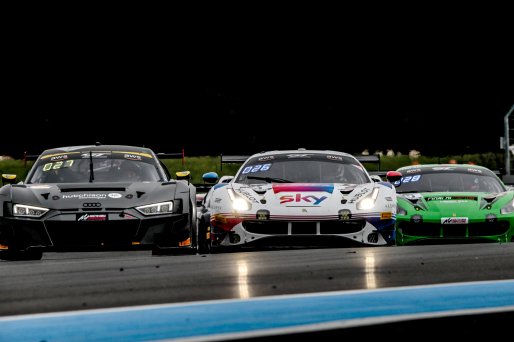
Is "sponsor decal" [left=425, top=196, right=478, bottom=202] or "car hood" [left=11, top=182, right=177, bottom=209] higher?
"car hood" [left=11, top=182, right=177, bottom=209]

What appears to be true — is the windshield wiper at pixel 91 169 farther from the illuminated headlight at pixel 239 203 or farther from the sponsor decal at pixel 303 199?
the sponsor decal at pixel 303 199

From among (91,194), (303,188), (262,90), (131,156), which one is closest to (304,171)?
(303,188)

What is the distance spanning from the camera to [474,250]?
682cm

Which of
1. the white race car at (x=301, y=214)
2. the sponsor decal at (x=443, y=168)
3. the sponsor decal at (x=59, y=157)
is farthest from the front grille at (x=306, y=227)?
the sponsor decal at (x=443, y=168)

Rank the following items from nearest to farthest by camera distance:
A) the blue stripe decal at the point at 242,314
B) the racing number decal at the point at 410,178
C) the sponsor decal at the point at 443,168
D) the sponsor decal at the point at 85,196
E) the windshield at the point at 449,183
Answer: the blue stripe decal at the point at 242,314, the sponsor decal at the point at 85,196, the windshield at the point at 449,183, the racing number decal at the point at 410,178, the sponsor decal at the point at 443,168

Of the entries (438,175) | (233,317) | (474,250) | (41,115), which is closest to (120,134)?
(41,115)

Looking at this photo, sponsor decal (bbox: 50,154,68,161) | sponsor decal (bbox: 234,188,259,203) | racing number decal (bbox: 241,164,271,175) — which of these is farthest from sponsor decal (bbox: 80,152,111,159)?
sponsor decal (bbox: 234,188,259,203)

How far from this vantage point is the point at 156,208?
8.43 metres

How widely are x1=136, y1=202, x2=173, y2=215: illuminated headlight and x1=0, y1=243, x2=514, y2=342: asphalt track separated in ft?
6.45

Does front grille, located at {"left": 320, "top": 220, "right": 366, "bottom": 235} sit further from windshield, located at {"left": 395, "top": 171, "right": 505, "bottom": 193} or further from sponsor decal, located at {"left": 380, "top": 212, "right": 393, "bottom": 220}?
windshield, located at {"left": 395, "top": 171, "right": 505, "bottom": 193}

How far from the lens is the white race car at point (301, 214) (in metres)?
8.79

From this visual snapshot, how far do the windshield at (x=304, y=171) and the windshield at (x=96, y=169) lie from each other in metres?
0.97

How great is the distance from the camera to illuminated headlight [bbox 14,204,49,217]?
823cm

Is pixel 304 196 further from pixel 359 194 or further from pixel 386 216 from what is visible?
pixel 386 216
